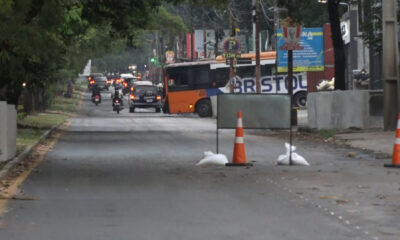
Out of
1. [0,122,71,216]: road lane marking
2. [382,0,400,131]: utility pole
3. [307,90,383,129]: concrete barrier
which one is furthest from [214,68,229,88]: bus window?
[382,0,400,131]: utility pole

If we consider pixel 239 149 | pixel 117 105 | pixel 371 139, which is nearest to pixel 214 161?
pixel 239 149

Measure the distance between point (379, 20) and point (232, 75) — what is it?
→ 1920 centimetres

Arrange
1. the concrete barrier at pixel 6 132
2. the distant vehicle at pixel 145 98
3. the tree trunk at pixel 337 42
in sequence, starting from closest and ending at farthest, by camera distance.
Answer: the concrete barrier at pixel 6 132 → the tree trunk at pixel 337 42 → the distant vehicle at pixel 145 98

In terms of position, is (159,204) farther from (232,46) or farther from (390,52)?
(232,46)

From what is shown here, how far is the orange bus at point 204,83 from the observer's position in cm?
5850

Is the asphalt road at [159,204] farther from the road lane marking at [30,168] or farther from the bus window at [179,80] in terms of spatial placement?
the bus window at [179,80]

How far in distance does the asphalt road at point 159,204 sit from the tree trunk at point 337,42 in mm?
12902

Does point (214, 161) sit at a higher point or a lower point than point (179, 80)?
lower

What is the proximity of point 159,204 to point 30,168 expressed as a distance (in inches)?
254

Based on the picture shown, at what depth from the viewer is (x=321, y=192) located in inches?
569

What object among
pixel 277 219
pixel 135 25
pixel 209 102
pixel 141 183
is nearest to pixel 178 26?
pixel 209 102

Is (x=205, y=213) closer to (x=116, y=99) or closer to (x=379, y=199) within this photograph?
(x=379, y=199)

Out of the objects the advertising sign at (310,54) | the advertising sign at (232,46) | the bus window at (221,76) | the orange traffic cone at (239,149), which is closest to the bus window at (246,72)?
the bus window at (221,76)

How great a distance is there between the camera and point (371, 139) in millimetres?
26359
